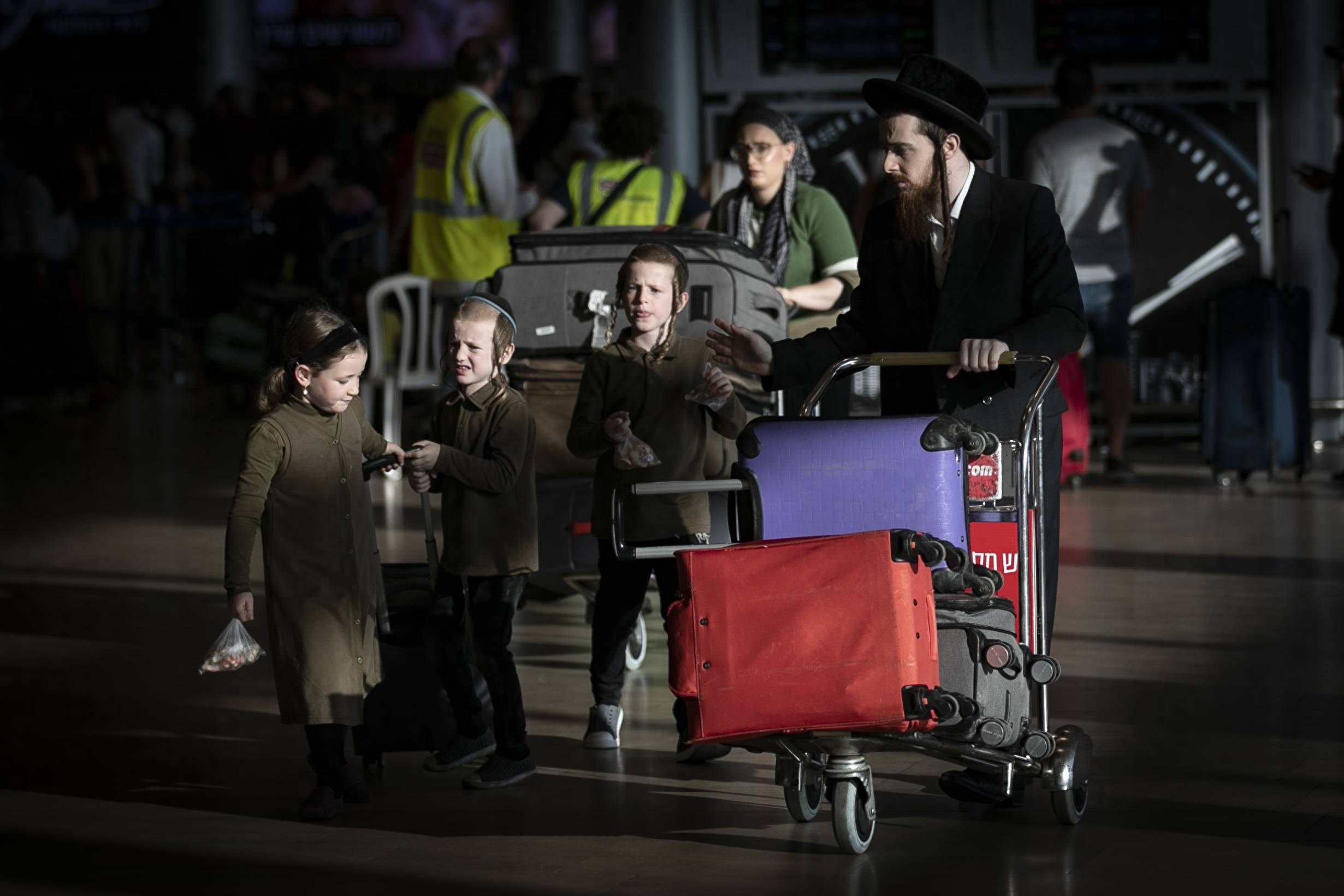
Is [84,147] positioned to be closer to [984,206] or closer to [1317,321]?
[1317,321]

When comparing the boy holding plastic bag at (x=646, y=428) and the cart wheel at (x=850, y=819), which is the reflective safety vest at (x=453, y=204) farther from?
the cart wheel at (x=850, y=819)

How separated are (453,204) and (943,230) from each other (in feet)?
18.2

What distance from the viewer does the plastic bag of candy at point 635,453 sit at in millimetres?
4773

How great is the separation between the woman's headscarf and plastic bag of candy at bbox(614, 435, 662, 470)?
1.60 meters

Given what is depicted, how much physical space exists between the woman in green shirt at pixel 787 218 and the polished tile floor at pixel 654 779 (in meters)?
1.25

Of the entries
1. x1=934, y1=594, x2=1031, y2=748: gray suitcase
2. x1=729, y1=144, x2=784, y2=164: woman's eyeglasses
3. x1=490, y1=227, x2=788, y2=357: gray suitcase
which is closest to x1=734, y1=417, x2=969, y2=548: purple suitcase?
x1=934, y1=594, x2=1031, y2=748: gray suitcase

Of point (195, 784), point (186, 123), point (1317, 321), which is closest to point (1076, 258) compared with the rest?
point (1317, 321)

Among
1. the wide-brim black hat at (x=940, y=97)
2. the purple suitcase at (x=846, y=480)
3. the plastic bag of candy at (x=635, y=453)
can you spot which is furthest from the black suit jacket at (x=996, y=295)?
the plastic bag of candy at (x=635, y=453)

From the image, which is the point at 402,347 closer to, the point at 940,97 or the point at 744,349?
the point at 744,349

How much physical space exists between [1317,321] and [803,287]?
229 inches

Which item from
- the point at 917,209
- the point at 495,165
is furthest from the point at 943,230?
the point at 495,165

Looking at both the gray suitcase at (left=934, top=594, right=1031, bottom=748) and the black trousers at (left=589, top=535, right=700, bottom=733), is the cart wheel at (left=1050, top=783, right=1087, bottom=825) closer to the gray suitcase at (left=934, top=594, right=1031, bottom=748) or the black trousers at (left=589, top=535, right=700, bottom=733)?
the gray suitcase at (left=934, top=594, right=1031, bottom=748)

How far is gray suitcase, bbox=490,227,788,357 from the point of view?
5.98m

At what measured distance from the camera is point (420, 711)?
4.85 metres
